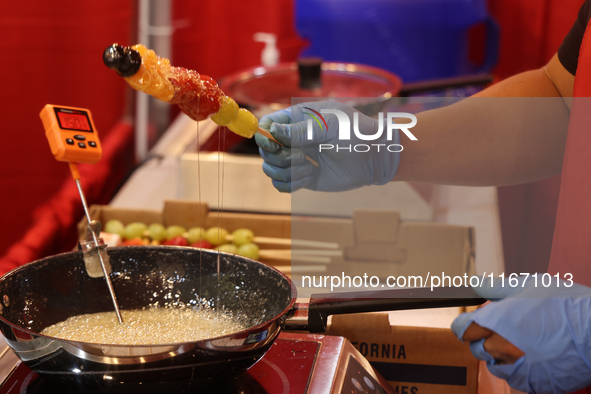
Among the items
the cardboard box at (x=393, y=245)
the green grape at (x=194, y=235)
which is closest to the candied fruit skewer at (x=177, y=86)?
the cardboard box at (x=393, y=245)

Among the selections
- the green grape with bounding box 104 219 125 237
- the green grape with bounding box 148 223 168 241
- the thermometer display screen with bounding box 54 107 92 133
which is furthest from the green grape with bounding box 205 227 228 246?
the thermometer display screen with bounding box 54 107 92 133

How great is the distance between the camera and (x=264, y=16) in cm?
324

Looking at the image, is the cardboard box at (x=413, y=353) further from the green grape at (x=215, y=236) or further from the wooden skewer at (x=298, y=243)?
the green grape at (x=215, y=236)

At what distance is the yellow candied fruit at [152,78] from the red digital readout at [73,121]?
7.4 inches

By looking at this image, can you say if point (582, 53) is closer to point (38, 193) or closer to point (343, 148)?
point (343, 148)

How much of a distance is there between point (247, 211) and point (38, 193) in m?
1.19

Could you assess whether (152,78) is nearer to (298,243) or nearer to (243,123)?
(243,123)

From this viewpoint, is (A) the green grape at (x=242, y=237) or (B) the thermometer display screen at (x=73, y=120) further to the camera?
(A) the green grape at (x=242, y=237)

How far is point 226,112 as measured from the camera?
0.92 m

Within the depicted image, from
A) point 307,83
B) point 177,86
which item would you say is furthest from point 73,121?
point 307,83

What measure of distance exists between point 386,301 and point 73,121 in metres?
0.58

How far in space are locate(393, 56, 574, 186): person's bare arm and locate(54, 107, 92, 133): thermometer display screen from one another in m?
0.61

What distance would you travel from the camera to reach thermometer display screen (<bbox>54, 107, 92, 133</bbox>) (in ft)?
2.99

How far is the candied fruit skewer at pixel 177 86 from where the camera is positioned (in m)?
0.73
